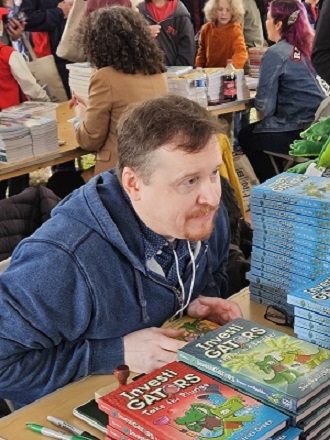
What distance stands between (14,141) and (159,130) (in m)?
2.22

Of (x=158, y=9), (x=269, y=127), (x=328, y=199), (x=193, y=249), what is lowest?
(x=269, y=127)

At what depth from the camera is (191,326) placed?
180 centimetres

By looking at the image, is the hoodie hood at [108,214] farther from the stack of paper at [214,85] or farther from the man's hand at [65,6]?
the man's hand at [65,6]

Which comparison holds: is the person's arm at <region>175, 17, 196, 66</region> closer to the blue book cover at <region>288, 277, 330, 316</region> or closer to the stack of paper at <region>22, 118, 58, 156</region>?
the stack of paper at <region>22, 118, 58, 156</region>

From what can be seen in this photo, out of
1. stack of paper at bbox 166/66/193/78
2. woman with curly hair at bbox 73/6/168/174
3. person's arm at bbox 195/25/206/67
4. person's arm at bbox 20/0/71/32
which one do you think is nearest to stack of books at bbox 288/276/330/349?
woman with curly hair at bbox 73/6/168/174

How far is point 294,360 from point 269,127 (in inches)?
151

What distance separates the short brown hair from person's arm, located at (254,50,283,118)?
323 cm

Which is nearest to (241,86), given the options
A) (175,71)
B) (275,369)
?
(175,71)

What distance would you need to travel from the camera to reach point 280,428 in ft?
3.82

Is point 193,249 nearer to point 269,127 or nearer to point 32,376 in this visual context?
point 32,376

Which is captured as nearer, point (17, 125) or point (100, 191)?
point (100, 191)

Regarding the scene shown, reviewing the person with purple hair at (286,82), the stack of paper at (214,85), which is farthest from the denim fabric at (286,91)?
the stack of paper at (214,85)

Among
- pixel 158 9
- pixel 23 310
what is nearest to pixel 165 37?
pixel 158 9

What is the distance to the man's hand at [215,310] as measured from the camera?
6.15 ft
